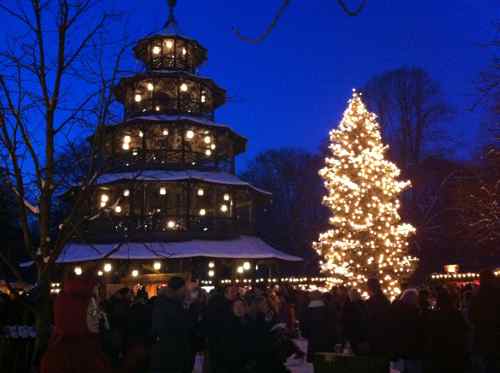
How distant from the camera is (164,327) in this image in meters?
7.59

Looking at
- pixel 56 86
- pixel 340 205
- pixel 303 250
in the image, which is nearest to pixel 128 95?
pixel 340 205

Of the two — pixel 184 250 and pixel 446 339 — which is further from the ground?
pixel 184 250

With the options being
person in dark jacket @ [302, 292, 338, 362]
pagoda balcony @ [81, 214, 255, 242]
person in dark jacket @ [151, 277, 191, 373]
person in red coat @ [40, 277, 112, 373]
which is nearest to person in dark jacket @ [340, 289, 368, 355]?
person in dark jacket @ [302, 292, 338, 362]

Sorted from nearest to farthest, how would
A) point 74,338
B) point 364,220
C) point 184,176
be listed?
point 74,338
point 364,220
point 184,176

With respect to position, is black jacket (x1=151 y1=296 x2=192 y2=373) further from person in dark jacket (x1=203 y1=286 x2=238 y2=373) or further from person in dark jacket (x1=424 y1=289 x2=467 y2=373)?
person in dark jacket (x1=424 y1=289 x2=467 y2=373)

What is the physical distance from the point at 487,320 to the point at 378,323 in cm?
160

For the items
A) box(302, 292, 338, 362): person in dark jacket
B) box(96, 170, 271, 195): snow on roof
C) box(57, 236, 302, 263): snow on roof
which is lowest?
box(302, 292, 338, 362): person in dark jacket

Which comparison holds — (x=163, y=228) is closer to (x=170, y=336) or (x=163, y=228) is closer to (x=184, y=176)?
(x=184, y=176)

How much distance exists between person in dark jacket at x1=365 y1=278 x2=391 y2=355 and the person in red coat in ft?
14.1

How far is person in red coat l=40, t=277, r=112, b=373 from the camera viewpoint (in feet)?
19.9

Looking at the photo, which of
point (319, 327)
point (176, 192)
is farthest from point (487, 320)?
point (176, 192)

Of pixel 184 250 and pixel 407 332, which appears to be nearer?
pixel 407 332

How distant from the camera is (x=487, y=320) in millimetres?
8953

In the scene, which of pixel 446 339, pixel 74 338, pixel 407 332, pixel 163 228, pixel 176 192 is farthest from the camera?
pixel 176 192
